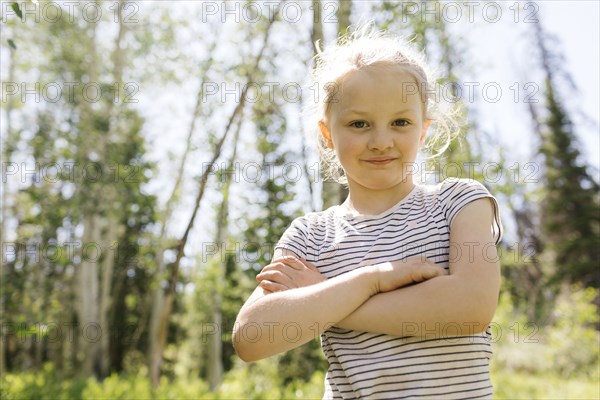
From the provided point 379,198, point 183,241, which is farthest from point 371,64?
point 183,241

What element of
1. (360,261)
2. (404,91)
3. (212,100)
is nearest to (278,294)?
(360,261)

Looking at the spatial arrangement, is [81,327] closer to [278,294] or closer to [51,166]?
[51,166]

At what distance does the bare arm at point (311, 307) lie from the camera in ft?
4.42

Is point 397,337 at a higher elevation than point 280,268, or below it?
below

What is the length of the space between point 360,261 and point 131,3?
12.1 m

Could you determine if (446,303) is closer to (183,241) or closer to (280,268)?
(280,268)

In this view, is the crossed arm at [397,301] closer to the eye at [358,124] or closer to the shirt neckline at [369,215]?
the shirt neckline at [369,215]

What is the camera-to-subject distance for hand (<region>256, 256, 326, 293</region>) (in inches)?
57.9

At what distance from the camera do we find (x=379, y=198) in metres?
1.64

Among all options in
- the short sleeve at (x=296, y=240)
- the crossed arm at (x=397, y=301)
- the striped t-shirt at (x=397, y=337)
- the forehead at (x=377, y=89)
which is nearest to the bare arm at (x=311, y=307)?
the crossed arm at (x=397, y=301)

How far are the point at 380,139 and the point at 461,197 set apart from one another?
252 mm

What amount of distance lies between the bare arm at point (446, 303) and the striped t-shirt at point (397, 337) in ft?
0.15

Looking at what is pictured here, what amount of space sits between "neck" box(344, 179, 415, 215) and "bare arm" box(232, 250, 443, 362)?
27 cm

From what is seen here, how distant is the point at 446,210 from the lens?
149 cm
